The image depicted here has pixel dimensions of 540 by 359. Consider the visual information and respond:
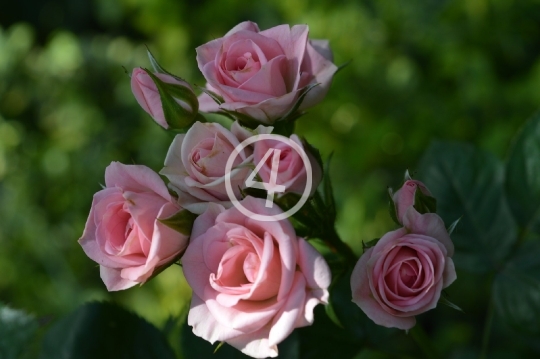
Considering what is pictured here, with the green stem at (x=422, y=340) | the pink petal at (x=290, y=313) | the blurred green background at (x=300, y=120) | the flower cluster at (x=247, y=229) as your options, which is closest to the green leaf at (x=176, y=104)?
the flower cluster at (x=247, y=229)

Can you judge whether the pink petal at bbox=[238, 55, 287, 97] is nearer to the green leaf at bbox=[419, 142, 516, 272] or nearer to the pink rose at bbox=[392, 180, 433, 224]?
the pink rose at bbox=[392, 180, 433, 224]

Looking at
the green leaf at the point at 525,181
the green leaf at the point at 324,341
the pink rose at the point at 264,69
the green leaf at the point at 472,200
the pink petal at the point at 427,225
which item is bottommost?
the green leaf at the point at 324,341

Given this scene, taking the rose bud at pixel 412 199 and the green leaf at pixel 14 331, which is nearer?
the rose bud at pixel 412 199

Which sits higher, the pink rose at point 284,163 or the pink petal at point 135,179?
the pink rose at point 284,163

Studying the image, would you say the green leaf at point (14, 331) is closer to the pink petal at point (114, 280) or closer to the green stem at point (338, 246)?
the pink petal at point (114, 280)

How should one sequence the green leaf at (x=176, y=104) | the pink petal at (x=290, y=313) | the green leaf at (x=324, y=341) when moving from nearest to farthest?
the pink petal at (x=290, y=313)
the green leaf at (x=176, y=104)
the green leaf at (x=324, y=341)

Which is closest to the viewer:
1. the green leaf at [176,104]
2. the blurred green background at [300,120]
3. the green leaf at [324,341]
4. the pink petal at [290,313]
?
the pink petal at [290,313]
